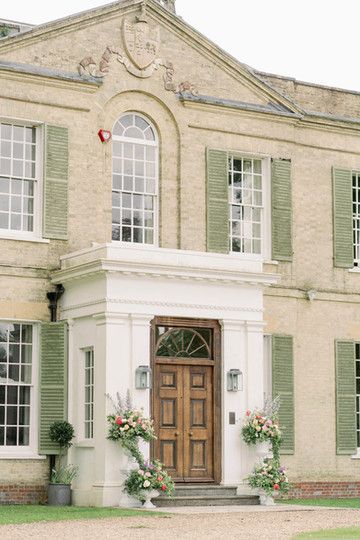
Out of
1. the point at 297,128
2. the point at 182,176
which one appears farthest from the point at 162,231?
the point at 297,128

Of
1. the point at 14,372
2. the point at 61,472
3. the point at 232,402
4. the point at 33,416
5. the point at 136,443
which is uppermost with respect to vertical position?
the point at 14,372

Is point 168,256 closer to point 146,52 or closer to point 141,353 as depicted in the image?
point 141,353

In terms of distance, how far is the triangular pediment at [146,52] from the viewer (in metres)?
24.7

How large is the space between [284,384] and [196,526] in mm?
8358

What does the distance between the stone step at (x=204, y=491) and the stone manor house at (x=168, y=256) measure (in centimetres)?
31

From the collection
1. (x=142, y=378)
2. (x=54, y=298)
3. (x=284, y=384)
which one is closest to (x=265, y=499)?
(x=142, y=378)

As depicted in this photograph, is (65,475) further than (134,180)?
No

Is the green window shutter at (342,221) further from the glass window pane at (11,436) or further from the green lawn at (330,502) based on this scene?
the glass window pane at (11,436)

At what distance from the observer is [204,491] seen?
2338cm

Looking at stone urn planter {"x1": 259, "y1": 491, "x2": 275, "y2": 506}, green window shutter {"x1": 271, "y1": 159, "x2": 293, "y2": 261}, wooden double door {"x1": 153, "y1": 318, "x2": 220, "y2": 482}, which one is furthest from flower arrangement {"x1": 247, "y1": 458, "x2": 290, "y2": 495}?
green window shutter {"x1": 271, "y1": 159, "x2": 293, "y2": 261}

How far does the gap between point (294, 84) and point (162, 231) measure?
17.6 ft

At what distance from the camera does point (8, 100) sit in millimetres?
24109

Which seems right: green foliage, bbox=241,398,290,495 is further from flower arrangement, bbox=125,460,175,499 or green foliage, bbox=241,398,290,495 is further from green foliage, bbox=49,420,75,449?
green foliage, bbox=49,420,75,449

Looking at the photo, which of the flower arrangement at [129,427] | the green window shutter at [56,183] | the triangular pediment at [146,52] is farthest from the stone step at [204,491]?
the triangular pediment at [146,52]
